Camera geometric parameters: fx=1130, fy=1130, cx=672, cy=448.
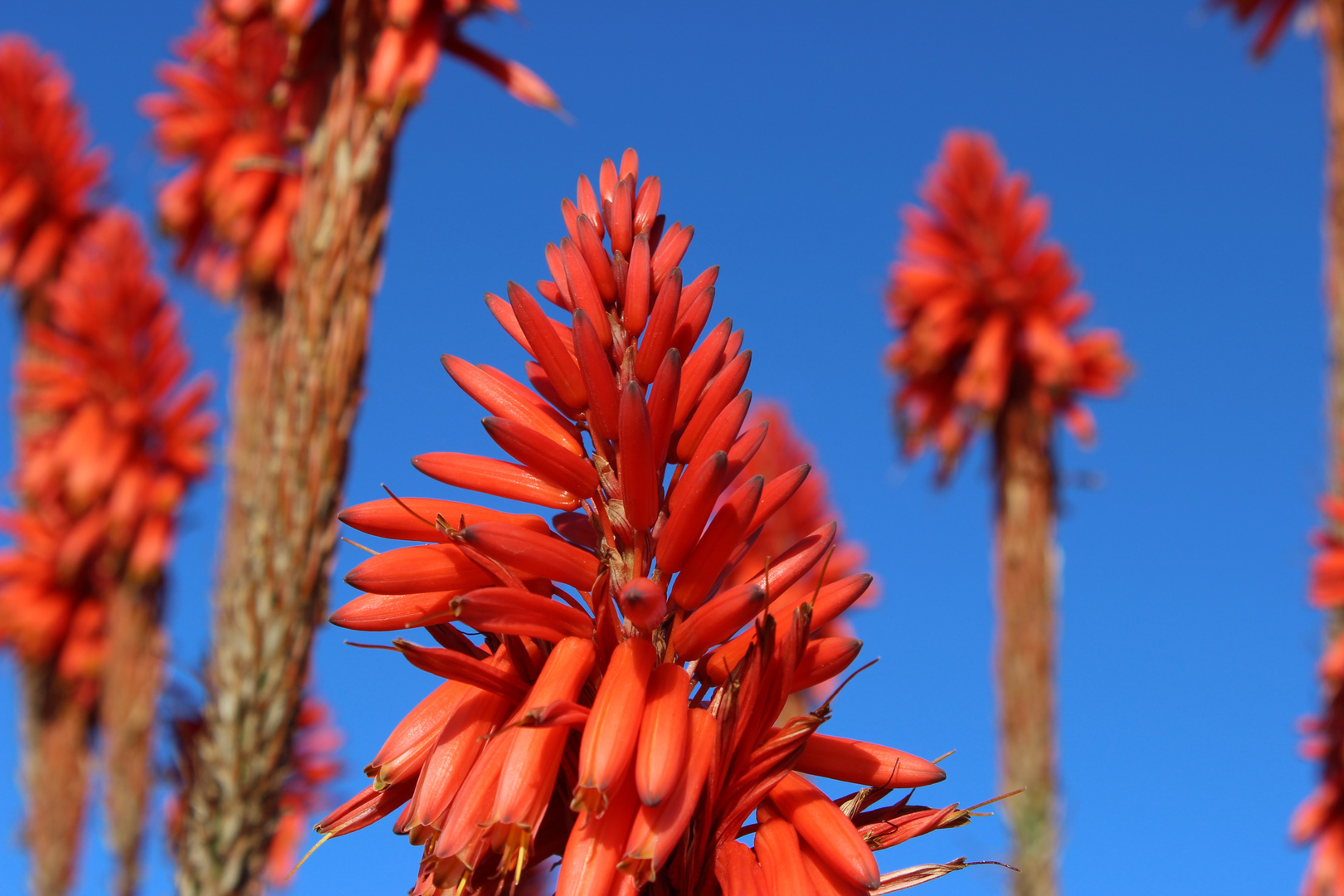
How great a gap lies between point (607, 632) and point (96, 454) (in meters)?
8.84

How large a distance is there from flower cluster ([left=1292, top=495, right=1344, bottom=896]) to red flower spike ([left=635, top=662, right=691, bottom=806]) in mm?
6975

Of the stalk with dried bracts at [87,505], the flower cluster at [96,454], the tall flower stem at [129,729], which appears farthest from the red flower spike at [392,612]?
the flower cluster at [96,454]

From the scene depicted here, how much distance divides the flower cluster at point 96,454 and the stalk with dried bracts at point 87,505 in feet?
0.04

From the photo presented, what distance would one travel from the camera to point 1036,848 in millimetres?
7879

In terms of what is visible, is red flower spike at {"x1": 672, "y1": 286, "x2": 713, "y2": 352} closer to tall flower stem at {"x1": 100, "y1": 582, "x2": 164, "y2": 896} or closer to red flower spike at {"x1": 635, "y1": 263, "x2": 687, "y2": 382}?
red flower spike at {"x1": 635, "y1": 263, "x2": 687, "y2": 382}

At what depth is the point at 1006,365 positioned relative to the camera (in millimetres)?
10086

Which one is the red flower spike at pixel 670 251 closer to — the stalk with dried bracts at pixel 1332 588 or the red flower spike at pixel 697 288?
the red flower spike at pixel 697 288

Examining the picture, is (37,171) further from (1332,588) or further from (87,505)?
(1332,588)

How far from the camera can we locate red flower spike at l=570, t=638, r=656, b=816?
1.51 m

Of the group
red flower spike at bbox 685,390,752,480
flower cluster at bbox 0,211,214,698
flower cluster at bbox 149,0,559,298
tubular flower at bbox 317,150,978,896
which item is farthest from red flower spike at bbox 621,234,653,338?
flower cluster at bbox 0,211,214,698

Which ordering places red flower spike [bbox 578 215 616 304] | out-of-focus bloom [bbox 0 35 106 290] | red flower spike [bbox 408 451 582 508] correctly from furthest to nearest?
out-of-focus bloom [bbox 0 35 106 290] → red flower spike [bbox 578 215 616 304] → red flower spike [bbox 408 451 582 508]

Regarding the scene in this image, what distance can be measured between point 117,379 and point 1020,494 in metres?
7.63

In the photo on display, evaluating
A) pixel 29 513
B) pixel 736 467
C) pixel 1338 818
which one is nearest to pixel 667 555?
pixel 736 467

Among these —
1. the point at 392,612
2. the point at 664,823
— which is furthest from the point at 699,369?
the point at 664,823
